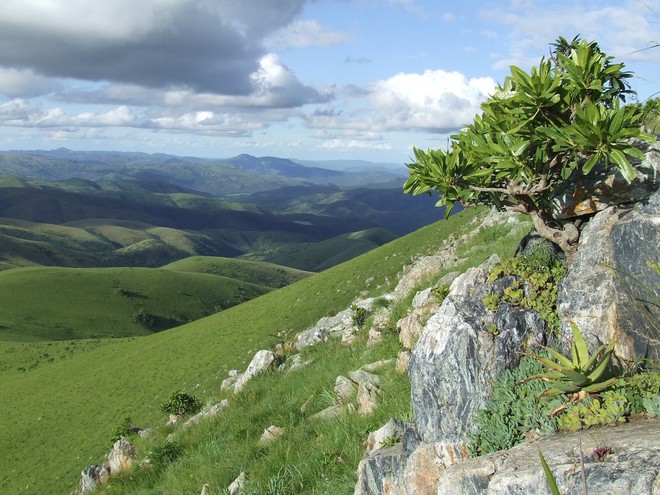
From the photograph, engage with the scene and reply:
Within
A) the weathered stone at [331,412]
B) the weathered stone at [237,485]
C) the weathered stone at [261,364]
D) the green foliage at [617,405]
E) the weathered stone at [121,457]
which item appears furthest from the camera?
the weathered stone at [261,364]

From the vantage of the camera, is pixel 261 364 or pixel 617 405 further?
pixel 261 364

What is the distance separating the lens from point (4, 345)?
7725 cm

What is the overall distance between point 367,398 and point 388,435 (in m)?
2.02

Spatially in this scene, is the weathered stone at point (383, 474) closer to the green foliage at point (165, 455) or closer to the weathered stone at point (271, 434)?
the weathered stone at point (271, 434)

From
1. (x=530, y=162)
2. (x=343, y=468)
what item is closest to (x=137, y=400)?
(x=343, y=468)

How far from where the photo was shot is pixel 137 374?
51375 millimetres

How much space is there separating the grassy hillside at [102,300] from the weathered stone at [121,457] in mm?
89728

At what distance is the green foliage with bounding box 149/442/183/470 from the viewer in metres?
11.6

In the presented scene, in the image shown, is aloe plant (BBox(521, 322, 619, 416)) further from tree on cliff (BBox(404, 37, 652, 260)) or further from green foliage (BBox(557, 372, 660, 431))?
tree on cliff (BBox(404, 37, 652, 260))

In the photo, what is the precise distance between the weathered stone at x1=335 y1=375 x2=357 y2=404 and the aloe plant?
527 cm

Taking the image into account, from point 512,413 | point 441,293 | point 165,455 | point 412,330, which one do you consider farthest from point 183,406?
point 512,413

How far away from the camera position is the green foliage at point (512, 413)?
5.35 metres

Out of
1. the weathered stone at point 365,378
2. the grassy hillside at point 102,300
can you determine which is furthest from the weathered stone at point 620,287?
the grassy hillside at point 102,300

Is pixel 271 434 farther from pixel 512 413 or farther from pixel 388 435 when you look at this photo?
pixel 512 413
